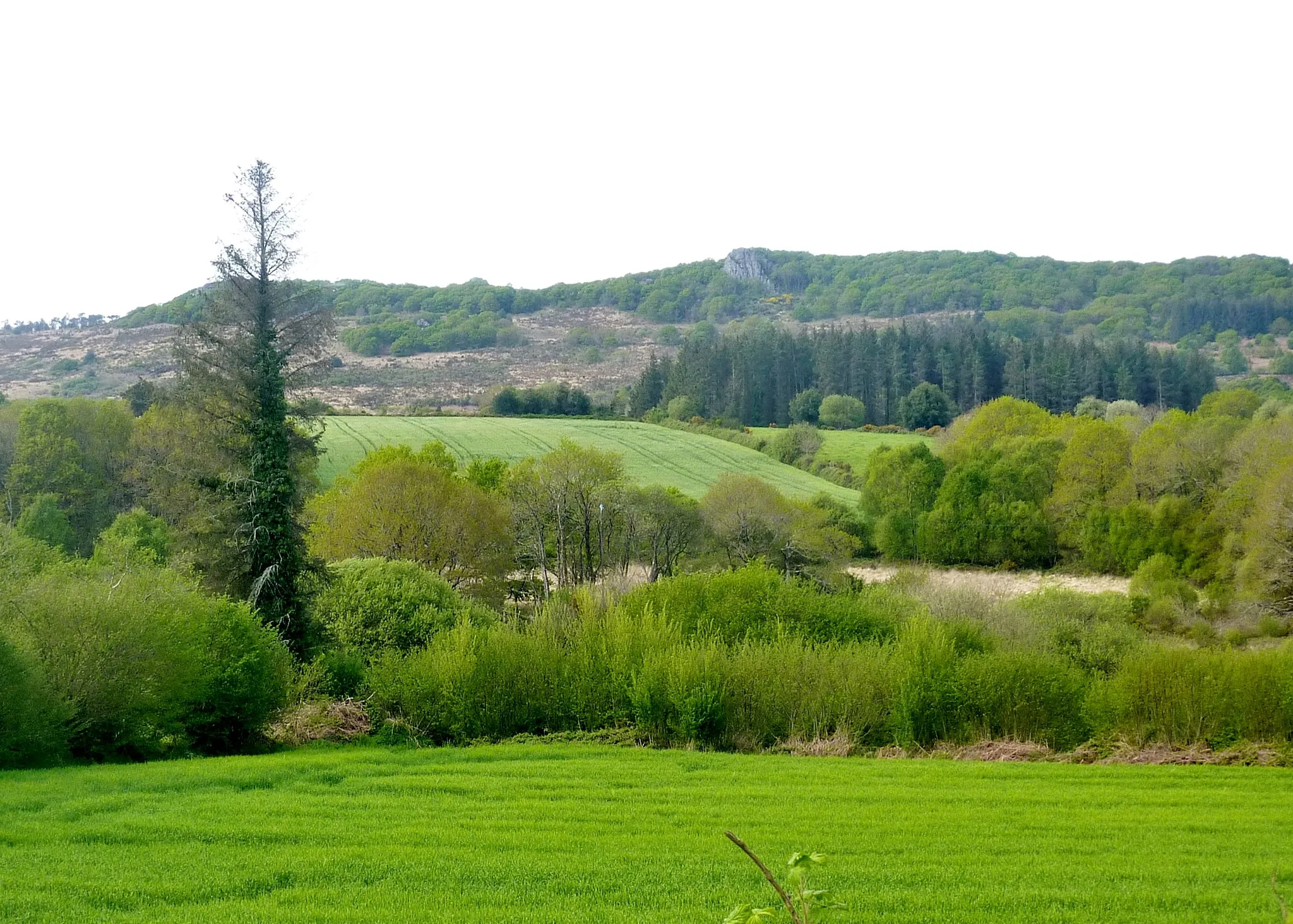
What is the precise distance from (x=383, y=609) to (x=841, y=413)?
279ft

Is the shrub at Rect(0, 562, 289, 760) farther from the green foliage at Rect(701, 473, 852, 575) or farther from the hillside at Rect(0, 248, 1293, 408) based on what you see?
the hillside at Rect(0, 248, 1293, 408)

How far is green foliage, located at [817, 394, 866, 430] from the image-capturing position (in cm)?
10644

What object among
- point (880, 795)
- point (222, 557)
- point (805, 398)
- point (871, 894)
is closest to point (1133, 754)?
point (880, 795)

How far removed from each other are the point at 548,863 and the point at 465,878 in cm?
89

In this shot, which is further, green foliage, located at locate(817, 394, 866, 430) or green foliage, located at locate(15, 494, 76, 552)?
green foliage, located at locate(817, 394, 866, 430)

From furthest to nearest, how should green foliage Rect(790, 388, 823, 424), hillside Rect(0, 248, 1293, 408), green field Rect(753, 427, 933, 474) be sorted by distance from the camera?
hillside Rect(0, 248, 1293, 408) < green foliage Rect(790, 388, 823, 424) < green field Rect(753, 427, 933, 474)

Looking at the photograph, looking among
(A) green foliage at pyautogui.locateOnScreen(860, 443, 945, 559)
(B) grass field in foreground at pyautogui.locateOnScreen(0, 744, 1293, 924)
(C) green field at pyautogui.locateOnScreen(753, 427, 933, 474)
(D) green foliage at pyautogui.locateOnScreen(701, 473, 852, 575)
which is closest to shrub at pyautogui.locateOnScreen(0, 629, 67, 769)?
(B) grass field in foreground at pyautogui.locateOnScreen(0, 744, 1293, 924)

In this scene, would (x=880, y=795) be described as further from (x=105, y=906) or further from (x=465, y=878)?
(x=105, y=906)

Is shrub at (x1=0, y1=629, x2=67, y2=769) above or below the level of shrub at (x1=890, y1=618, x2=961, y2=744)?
above

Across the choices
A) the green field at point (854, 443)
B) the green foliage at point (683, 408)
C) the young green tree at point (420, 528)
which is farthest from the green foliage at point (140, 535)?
the green foliage at point (683, 408)

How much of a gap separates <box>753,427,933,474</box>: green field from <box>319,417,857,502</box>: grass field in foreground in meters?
4.09

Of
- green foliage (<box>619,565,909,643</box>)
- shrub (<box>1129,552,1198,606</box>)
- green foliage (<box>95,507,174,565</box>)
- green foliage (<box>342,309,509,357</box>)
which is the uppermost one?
green foliage (<box>342,309,509,357</box>)

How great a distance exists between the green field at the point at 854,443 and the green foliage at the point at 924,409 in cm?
944

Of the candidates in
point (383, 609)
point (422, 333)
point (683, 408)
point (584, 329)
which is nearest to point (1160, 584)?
point (383, 609)
